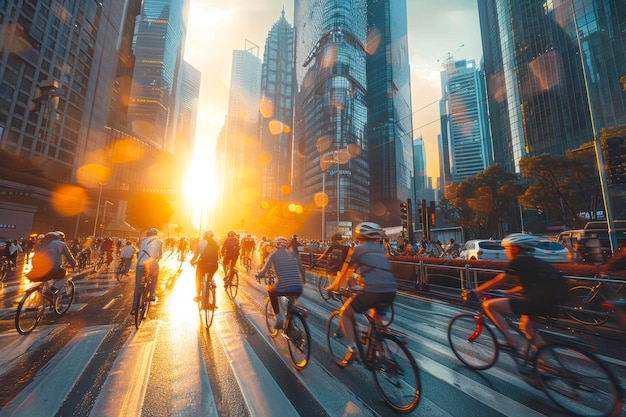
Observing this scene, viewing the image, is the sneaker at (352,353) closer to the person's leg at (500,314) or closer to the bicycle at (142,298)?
the person's leg at (500,314)

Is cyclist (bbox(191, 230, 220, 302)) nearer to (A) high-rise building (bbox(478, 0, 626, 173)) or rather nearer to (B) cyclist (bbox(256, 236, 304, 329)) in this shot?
(B) cyclist (bbox(256, 236, 304, 329))

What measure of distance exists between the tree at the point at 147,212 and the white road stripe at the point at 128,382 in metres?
81.1

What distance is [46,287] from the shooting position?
5934mm

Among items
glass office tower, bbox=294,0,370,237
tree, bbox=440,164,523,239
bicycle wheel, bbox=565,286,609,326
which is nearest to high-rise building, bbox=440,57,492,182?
Result: glass office tower, bbox=294,0,370,237

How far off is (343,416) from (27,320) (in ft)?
21.4

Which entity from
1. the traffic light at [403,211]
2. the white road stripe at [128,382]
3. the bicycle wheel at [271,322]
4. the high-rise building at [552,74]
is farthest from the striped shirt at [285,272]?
the high-rise building at [552,74]

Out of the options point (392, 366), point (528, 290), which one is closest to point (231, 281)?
point (392, 366)

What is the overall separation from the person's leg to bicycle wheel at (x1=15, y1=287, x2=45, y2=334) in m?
8.03

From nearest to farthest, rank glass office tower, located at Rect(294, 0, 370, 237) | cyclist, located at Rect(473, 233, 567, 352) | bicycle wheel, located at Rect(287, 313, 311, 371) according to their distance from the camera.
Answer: cyclist, located at Rect(473, 233, 567, 352) → bicycle wheel, located at Rect(287, 313, 311, 371) → glass office tower, located at Rect(294, 0, 370, 237)

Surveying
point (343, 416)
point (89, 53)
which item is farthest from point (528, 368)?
point (89, 53)

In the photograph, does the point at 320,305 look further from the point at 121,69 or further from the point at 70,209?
the point at 121,69

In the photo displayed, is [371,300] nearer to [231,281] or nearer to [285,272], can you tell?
[285,272]

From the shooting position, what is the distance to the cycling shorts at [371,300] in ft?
11.1

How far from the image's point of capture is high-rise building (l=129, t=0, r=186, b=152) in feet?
473
